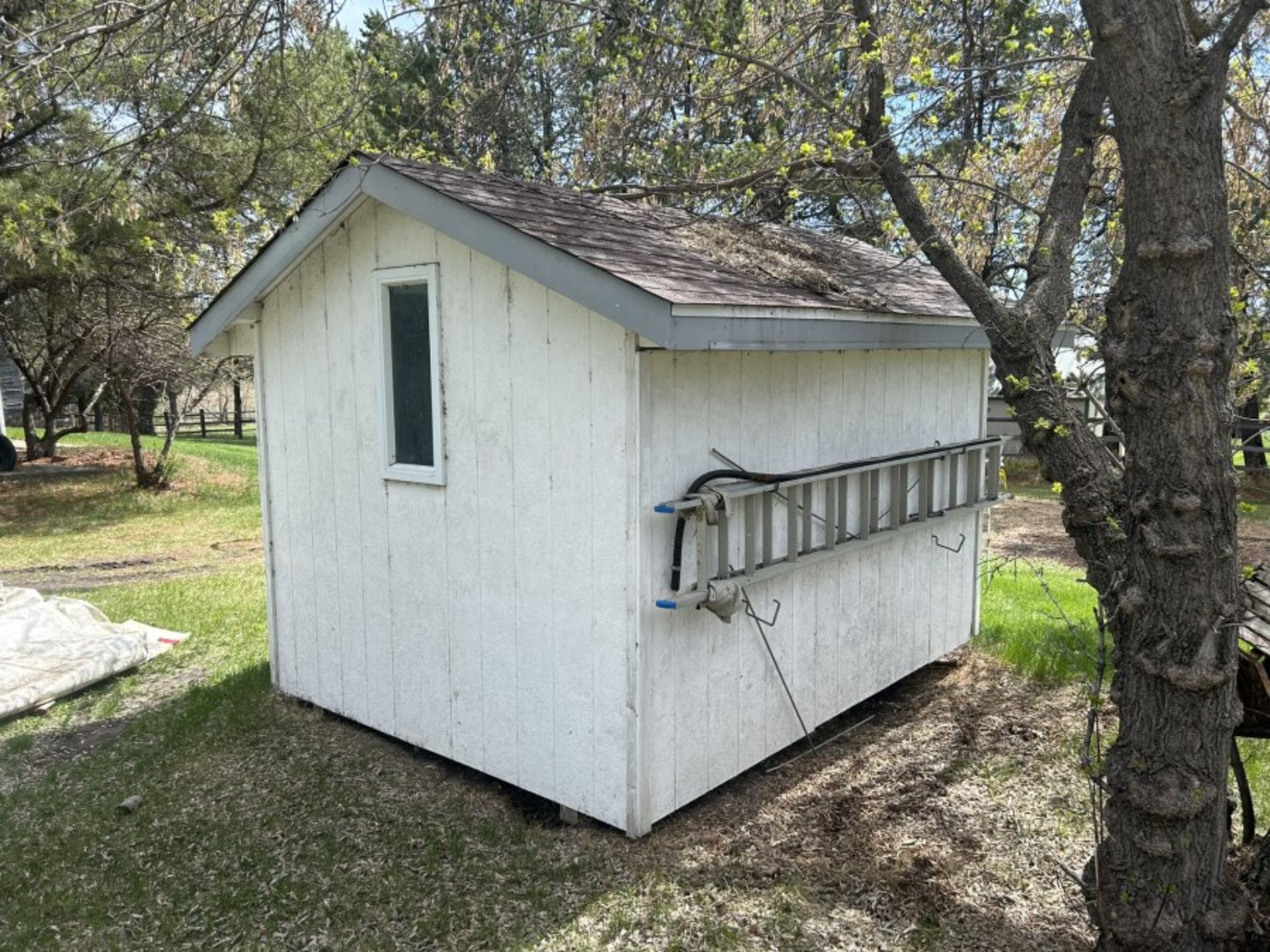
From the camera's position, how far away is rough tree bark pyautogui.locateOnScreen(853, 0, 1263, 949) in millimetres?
2307

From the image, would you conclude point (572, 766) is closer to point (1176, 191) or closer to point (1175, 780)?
point (1175, 780)

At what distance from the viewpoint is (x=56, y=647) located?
5695 millimetres

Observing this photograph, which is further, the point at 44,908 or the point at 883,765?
the point at 883,765

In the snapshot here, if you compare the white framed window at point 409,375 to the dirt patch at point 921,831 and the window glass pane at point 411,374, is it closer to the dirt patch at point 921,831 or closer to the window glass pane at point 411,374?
the window glass pane at point 411,374

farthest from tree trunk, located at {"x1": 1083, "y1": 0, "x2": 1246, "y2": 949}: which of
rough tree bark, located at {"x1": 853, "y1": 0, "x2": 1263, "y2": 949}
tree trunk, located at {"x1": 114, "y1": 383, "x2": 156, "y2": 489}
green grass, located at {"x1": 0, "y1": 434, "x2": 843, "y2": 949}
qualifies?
tree trunk, located at {"x1": 114, "y1": 383, "x2": 156, "y2": 489}

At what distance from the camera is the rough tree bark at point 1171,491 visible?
2.31 meters

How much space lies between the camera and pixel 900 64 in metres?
4.44

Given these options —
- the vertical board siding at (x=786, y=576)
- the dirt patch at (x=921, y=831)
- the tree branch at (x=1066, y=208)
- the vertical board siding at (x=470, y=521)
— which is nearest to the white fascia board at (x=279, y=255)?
the vertical board siding at (x=470, y=521)

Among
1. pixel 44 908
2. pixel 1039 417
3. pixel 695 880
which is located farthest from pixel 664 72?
pixel 44 908

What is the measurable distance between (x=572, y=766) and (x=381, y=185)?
8.39 feet

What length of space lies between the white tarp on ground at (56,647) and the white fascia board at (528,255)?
11.8ft

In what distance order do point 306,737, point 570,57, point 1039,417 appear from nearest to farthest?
point 1039,417 → point 306,737 → point 570,57

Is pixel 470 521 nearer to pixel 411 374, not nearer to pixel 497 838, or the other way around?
pixel 411 374

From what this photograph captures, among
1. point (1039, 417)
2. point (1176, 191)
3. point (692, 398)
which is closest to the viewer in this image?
point (1176, 191)
